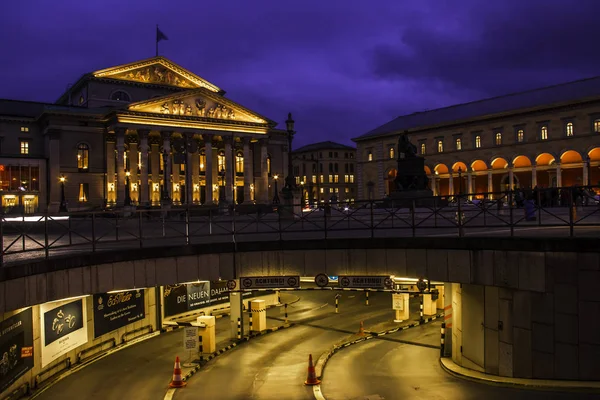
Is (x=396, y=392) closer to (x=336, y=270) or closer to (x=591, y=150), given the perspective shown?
(x=336, y=270)

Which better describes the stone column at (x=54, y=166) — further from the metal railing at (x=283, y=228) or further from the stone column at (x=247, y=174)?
the metal railing at (x=283, y=228)

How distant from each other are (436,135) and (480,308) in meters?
69.3

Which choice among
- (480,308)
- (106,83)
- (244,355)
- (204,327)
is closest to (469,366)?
(480,308)

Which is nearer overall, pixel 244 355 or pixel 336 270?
pixel 336 270

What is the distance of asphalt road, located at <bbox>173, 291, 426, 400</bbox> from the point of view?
50.3 feet

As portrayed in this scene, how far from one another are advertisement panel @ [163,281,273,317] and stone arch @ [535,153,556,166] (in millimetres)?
54689

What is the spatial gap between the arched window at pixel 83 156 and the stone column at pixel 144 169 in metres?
7.36

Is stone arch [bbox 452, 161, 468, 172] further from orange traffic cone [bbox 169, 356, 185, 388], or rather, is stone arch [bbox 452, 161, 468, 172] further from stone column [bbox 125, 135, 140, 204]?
orange traffic cone [bbox 169, 356, 185, 388]

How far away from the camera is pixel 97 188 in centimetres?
7438

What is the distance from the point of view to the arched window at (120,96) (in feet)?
258

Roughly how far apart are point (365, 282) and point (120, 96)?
71768 mm

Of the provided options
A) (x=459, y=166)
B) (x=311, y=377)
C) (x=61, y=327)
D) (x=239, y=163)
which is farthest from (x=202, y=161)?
(x=311, y=377)

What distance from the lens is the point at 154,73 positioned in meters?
81.4

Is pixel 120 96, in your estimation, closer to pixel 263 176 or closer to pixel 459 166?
pixel 263 176
